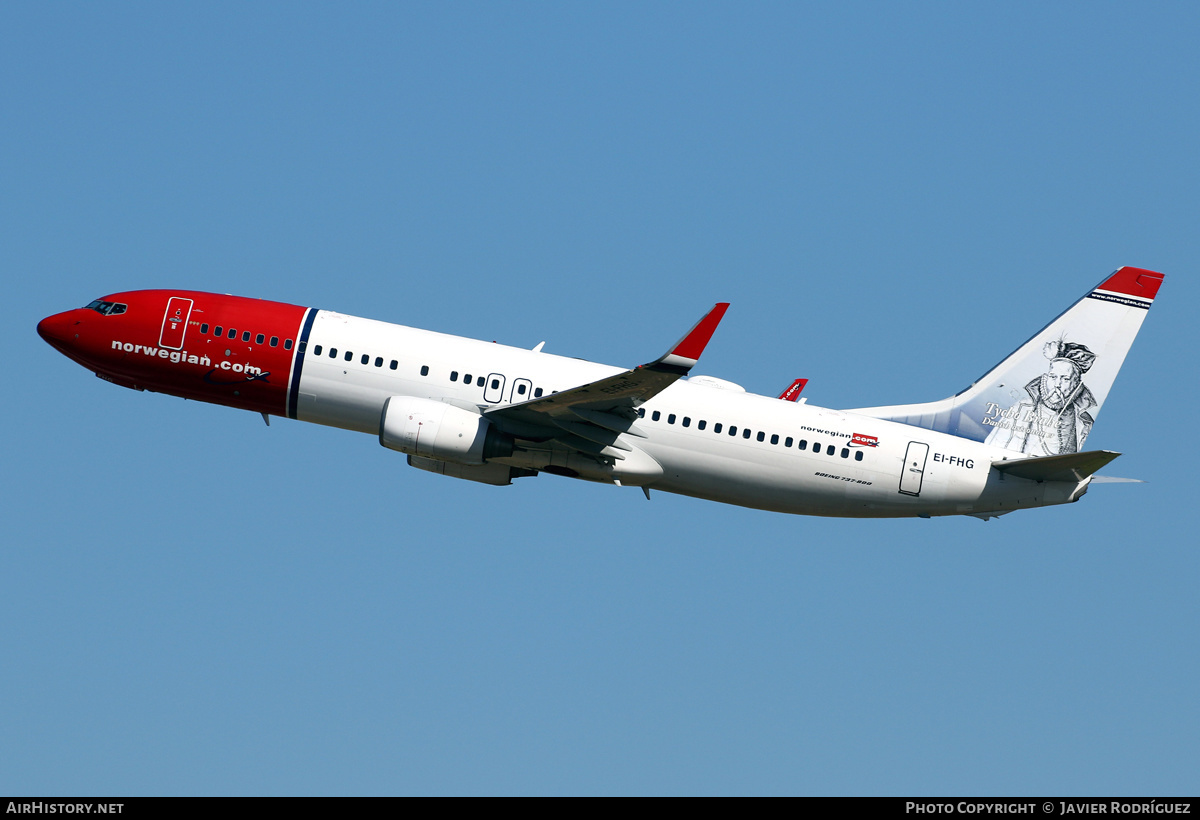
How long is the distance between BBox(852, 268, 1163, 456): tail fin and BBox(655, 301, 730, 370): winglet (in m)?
11.0

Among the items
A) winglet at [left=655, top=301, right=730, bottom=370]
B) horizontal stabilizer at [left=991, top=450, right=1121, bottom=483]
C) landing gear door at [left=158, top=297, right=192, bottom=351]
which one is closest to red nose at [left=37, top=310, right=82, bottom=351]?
landing gear door at [left=158, top=297, right=192, bottom=351]

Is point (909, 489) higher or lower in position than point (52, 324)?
lower

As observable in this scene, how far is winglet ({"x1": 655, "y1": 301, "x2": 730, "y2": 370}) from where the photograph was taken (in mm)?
37969

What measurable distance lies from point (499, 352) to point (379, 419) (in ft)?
15.2

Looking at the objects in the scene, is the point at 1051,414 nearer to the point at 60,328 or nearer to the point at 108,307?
the point at 108,307

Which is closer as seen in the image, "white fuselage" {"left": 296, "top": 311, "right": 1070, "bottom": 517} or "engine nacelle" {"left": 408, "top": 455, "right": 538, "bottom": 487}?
"white fuselage" {"left": 296, "top": 311, "right": 1070, "bottom": 517}

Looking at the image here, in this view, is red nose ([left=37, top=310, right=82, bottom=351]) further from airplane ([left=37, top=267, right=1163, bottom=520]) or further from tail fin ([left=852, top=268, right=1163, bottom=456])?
tail fin ([left=852, top=268, right=1163, bottom=456])

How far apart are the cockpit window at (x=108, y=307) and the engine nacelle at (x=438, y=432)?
10.7 m

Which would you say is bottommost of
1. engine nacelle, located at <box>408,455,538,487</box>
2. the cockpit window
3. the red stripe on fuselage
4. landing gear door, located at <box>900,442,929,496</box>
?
engine nacelle, located at <box>408,455,538,487</box>

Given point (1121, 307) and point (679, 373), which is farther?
point (1121, 307)

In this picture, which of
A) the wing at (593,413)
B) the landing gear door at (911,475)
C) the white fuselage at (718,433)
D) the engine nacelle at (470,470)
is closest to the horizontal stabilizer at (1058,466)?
the white fuselage at (718,433)

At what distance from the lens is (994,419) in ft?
155
